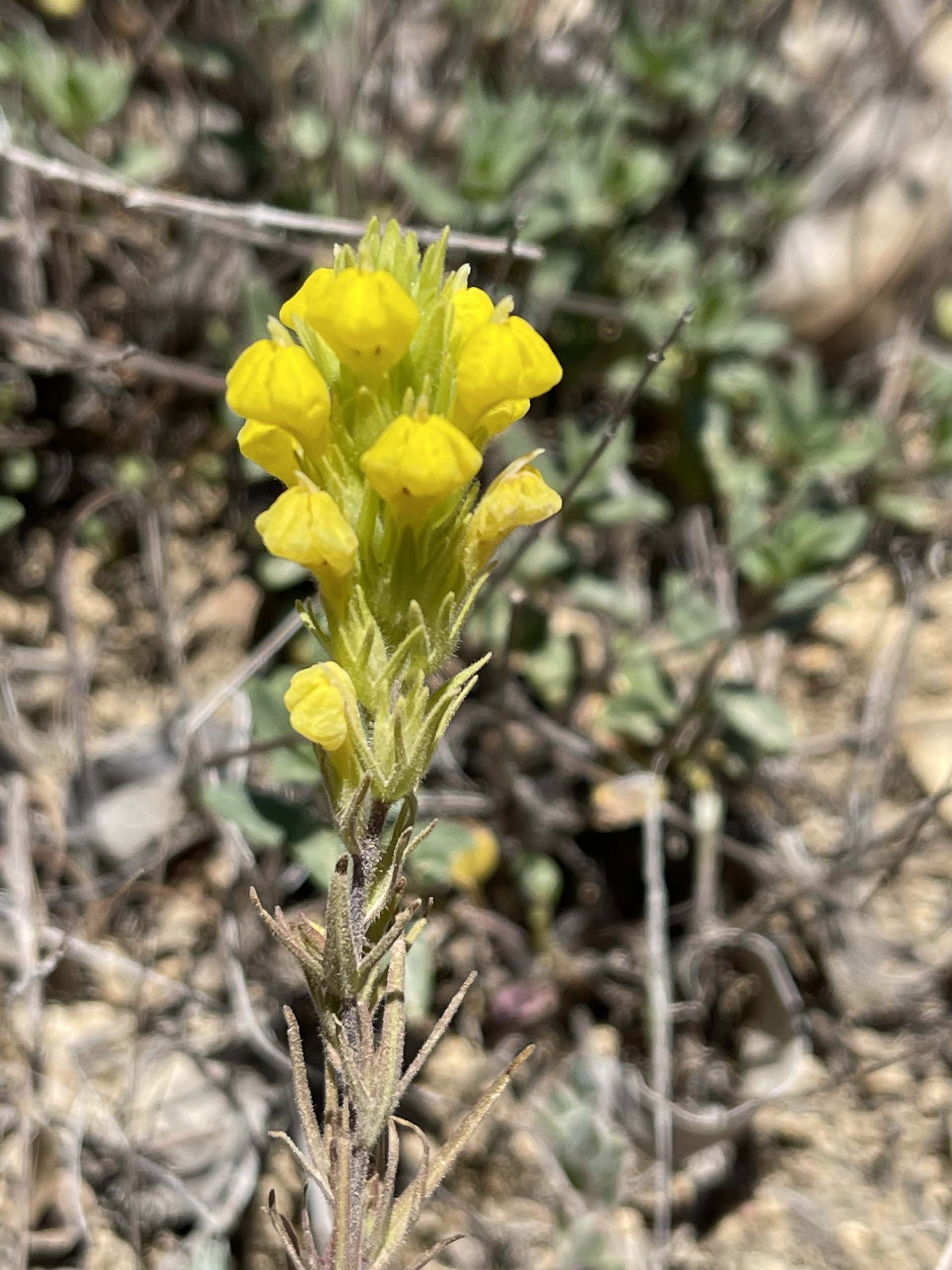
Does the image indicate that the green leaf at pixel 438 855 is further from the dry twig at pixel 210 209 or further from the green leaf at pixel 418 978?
the dry twig at pixel 210 209

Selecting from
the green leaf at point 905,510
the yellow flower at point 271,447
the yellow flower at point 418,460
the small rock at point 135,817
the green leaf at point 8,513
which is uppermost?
the green leaf at point 905,510

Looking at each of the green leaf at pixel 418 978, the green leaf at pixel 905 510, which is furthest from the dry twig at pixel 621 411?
the green leaf at pixel 905 510

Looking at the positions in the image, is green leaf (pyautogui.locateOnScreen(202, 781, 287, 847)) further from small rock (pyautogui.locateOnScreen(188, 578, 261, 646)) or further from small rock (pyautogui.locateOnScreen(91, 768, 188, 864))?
small rock (pyautogui.locateOnScreen(188, 578, 261, 646))

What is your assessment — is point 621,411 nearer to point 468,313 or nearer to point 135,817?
point 468,313

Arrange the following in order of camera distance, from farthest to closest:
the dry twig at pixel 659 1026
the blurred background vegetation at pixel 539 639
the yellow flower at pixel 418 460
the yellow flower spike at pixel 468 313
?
1. the blurred background vegetation at pixel 539 639
2. the dry twig at pixel 659 1026
3. the yellow flower spike at pixel 468 313
4. the yellow flower at pixel 418 460

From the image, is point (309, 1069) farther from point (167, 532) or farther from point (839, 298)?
point (839, 298)

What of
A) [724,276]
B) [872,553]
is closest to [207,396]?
[724,276]
